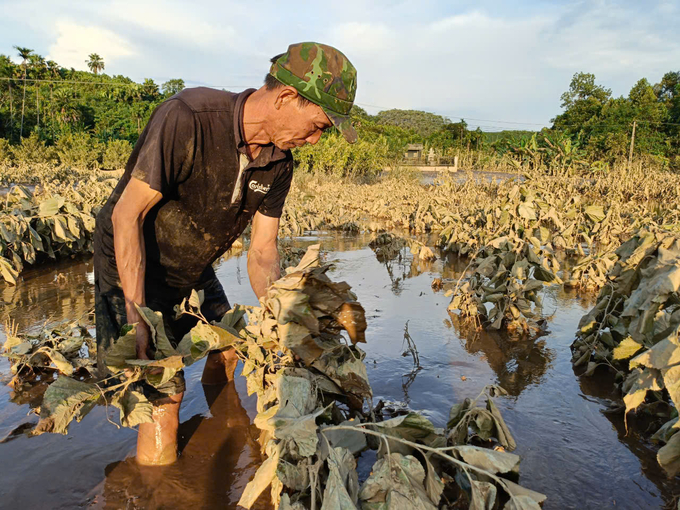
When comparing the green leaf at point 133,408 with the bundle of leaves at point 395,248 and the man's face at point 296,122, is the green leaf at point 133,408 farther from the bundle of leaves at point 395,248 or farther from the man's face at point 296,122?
the bundle of leaves at point 395,248

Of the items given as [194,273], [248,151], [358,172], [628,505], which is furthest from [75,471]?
[358,172]

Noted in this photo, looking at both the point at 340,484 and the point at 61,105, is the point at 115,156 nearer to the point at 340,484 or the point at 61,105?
the point at 61,105

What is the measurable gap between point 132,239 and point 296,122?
83 cm

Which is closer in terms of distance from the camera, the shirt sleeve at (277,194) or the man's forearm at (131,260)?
the man's forearm at (131,260)

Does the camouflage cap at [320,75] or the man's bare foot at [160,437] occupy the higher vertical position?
the camouflage cap at [320,75]

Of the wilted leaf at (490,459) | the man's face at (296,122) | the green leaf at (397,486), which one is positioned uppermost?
the man's face at (296,122)

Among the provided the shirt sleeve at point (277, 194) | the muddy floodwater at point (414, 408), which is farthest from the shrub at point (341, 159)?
the shirt sleeve at point (277, 194)

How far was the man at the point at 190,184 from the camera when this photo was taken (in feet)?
6.27

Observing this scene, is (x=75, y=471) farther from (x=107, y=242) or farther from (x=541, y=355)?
(x=541, y=355)

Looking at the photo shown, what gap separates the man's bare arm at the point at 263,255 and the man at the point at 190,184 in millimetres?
202

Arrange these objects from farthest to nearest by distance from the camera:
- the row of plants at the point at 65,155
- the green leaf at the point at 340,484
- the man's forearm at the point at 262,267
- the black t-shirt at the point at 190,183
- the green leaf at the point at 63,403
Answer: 1. the row of plants at the point at 65,155
2. the man's forearm at the point at 262,267
3. the black t-shirt at the point at 190,183
4. the green leaf at the point at 63,403
5. the green leaf at the point at 340,484

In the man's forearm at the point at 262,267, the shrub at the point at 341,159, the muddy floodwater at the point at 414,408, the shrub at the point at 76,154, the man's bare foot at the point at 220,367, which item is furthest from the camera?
the shrub at the point at 76,154

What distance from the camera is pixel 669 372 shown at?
5.82ft

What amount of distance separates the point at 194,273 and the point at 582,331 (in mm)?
2604
